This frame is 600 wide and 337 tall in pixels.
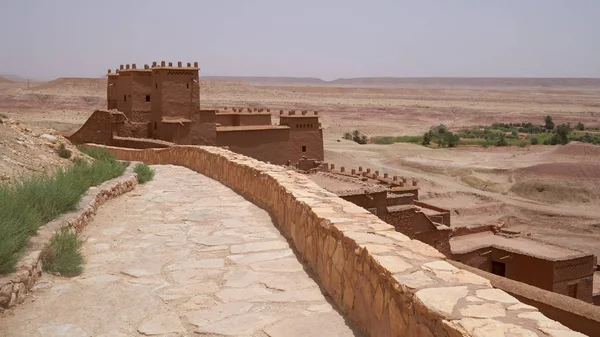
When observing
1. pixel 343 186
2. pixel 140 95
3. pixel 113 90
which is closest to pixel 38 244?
pixel 343 186

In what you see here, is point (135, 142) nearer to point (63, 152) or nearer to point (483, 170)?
point (63, 152)

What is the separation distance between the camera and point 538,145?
52.2 metres

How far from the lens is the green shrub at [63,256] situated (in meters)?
4.61

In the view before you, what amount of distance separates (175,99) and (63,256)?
22.3m

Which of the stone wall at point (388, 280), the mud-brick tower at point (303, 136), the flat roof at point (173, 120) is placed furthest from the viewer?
the mud-brick tower at point (303, 136)

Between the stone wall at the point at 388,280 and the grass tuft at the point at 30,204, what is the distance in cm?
230

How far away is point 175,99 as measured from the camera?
26.3m

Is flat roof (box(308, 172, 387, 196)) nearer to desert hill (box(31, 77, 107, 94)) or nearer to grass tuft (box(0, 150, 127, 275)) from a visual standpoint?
grass tuft (box(0, 150, 127, 275))

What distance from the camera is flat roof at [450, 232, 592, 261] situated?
17.6 meters

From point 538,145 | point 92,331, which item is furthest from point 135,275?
point 538,145

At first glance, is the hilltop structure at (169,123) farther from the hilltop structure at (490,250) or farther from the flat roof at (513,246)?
the flat roof at (513,246)

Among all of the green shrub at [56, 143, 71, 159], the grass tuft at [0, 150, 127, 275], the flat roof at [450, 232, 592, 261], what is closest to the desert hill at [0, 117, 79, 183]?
the green shrub at [56, 143, 71, 159]

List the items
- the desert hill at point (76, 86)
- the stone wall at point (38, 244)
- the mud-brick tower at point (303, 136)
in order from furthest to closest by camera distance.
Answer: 1. the desert hill at point (76, 86)
2. the mud-brick tower at point (303, 136)
3. the stone wall at point (38, 244)

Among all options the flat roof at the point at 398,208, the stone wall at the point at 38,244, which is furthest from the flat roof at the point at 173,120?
the stone wall at the point at 38,244
